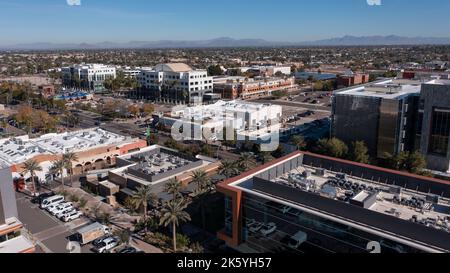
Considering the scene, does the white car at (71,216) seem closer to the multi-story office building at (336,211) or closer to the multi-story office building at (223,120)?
the multi-story office building at (336,211)

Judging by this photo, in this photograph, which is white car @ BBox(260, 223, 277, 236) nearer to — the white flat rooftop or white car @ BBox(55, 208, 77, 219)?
the white flat rooftop

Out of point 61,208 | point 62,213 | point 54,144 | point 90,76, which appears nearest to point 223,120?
point 54,144

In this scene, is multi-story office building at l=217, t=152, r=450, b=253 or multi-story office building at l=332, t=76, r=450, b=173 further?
multi-story office building at l=332, t=76, r=450, b=173

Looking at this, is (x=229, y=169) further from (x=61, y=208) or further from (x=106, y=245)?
(x=61, y=208)

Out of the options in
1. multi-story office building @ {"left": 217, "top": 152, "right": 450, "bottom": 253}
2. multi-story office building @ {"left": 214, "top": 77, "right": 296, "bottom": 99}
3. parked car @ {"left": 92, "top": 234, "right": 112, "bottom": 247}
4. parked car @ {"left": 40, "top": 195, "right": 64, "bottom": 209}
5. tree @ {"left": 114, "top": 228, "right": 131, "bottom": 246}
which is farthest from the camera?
multi-story office building @ {"left": 214, "top": 77, "right": 296, "bottom": 99}

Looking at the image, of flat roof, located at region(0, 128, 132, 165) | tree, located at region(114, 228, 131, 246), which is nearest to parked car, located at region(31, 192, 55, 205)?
flat roof, located at region(0, 128, 132, 165)

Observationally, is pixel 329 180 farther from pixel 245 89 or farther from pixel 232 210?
pixel 245 89

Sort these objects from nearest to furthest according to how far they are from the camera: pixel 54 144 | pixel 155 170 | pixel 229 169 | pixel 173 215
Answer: pixel 173 215
pixel 229 169
pixel 155 170
pixel 54 144
